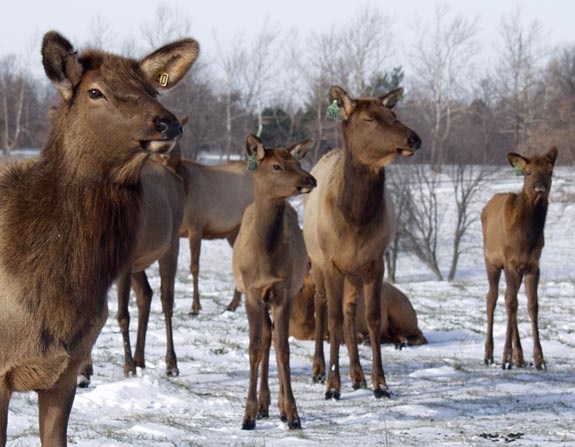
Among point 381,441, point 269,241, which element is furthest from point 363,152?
point 381,441

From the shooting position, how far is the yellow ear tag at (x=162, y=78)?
550 centimetres

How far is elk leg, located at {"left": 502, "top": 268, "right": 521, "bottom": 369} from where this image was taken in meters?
11.8

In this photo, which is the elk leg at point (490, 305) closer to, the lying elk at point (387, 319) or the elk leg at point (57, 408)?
the lying elk at point (387, 319)

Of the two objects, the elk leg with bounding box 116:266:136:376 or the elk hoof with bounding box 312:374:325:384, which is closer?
the elk leg with bounding box 116:266:136:376

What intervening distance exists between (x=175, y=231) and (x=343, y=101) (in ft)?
8.01

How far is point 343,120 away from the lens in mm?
10250

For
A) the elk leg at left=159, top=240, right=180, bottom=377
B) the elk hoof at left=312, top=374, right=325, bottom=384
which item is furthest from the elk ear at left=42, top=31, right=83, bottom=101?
the elk hoof at left=312, top=374, right=325, bottom=384

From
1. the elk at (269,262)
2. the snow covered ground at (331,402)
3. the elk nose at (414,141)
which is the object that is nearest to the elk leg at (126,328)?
the snow covered ground at (331,402)

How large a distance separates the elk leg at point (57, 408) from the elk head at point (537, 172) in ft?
28.4

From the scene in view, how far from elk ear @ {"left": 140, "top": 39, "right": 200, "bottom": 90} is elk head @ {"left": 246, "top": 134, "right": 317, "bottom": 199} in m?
2.86

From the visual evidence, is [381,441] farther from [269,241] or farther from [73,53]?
[73,53]

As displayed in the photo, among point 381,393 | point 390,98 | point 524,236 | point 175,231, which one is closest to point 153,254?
point 175,231

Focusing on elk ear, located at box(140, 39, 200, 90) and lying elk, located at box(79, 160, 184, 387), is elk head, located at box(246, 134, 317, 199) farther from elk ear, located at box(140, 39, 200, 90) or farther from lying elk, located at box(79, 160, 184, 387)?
elk ear, located at box(140, 39, 200, 90)

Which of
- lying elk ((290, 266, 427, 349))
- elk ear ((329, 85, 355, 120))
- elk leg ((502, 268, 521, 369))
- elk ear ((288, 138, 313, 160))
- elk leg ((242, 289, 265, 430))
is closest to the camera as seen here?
elk leg ((242, 289, 265, 430))
